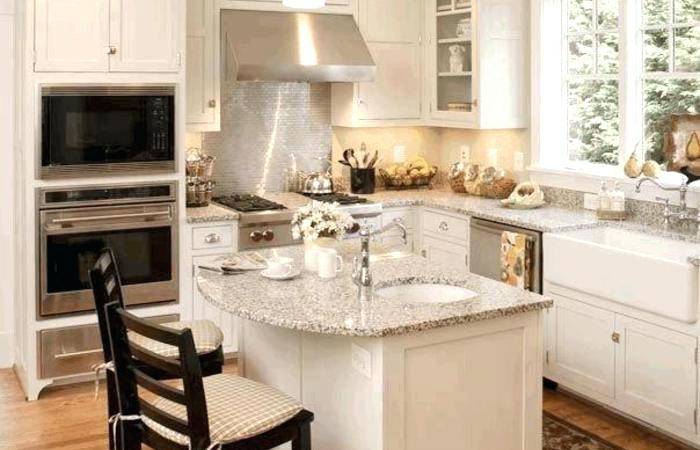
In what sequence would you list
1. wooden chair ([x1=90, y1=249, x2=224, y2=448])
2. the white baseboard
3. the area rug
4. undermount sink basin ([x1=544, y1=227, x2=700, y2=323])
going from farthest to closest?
1. the white baseboard
2. the area rug
3. undermount sink basin ([x1=544, y1=227, x2=700, y2=323])
4. wooden chair ([x1=90, y1=249, x2=224, y2=448])

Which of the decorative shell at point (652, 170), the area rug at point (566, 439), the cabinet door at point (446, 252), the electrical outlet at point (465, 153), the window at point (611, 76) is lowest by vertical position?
the area rug at point (566, 439)

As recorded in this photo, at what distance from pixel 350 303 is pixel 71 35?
250 centimetres

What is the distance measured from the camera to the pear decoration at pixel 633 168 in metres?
4.62

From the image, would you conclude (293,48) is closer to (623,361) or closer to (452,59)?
(452,59)

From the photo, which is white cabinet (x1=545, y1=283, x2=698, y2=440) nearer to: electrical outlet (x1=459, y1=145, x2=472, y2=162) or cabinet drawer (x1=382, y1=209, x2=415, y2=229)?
cabinet drawer (x1=382, y1=209, x2=415, y2=229)

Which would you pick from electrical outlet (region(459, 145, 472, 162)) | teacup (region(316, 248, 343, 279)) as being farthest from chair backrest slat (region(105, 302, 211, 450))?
electrical outlet (region(459, 145, 472, 162))

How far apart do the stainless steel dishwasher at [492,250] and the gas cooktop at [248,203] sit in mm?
1188

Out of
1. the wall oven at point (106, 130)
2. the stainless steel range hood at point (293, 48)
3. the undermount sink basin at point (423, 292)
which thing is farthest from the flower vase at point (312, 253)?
the stainless steel range hood at point (293, 48)

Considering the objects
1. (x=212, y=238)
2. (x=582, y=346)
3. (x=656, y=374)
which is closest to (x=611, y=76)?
(x=582, y=346)

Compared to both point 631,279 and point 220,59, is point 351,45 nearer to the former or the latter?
point 220,59

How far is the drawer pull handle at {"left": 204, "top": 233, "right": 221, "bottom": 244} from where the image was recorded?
16.4ft

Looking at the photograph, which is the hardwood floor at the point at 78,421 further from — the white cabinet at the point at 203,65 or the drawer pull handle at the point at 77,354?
the white cabinet at the point at 203,65

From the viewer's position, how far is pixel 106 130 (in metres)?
4.64

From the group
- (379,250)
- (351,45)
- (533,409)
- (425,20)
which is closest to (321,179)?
(351,45)
